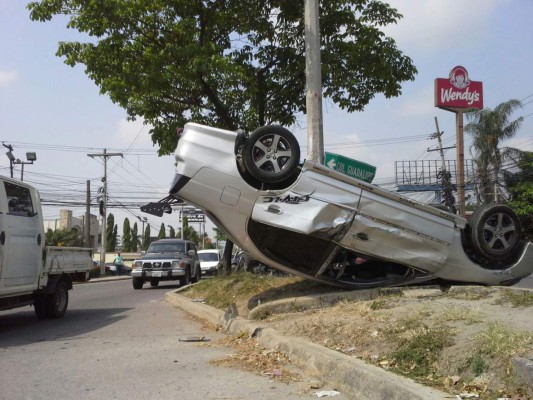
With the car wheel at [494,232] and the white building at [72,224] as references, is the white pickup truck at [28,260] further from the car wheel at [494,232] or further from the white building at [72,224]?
the white building at [72,224]

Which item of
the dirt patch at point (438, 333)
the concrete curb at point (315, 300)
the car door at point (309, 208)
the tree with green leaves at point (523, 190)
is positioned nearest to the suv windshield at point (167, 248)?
the dirt patch at point (438, 333)

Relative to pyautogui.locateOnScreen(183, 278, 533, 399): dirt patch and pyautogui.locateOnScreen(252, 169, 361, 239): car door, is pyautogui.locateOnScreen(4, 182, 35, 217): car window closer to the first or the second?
pyautogui.locateOnScreen(252, 169, 361, 239): car door

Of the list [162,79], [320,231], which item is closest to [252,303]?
[320,231]

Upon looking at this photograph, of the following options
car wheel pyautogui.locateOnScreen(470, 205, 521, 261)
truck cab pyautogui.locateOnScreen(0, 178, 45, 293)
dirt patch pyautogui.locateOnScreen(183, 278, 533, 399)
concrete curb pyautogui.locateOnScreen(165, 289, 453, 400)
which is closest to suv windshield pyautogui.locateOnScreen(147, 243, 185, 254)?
truck cab pyautogui.locateOnScreen(0, 178, 45, 293)

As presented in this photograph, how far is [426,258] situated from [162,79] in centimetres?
593

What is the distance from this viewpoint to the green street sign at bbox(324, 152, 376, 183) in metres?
9.50

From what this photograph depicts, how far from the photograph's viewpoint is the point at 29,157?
3566 centimetres

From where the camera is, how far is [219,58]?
33.6ft

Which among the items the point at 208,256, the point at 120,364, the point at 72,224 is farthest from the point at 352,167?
the point at 72,224

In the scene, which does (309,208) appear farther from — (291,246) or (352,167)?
(352,167)

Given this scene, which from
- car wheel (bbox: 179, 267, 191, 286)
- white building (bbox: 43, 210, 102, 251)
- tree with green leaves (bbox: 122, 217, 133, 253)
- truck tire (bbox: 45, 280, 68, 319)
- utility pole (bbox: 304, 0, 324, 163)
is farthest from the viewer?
tree with green leaves (bbox: 122, 217, 133, 253)

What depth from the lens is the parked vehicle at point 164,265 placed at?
20.1 meters

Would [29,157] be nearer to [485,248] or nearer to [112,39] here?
[112,39]

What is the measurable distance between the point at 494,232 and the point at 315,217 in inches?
114
